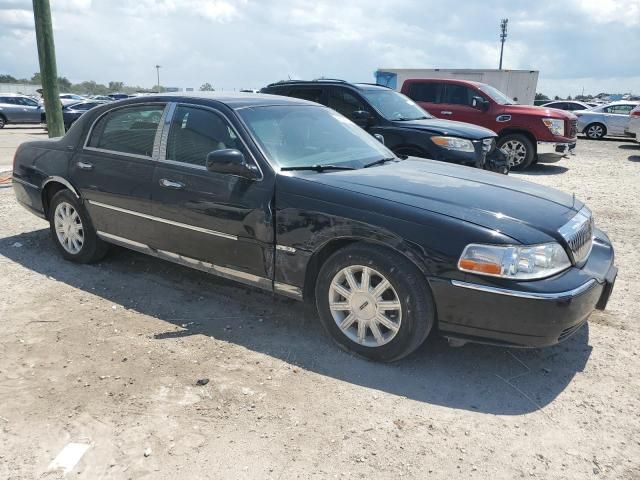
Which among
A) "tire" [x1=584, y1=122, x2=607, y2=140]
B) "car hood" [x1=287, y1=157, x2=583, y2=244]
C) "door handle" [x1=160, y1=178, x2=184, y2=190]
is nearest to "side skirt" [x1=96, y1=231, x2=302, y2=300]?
"door handle" [x1=160, y1=178, x2=184, y2=190]

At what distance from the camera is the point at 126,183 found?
4.41 metres

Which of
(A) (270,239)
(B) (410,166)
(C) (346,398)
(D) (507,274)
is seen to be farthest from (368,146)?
(C) (346,398)

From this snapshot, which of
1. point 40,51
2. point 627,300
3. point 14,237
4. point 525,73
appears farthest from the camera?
point 525,73

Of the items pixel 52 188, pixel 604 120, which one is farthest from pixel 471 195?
pixel 604 120

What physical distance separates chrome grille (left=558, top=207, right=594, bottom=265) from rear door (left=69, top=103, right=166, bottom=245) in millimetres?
3044

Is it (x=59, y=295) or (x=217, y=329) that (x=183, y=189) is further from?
(x=59, y=295)

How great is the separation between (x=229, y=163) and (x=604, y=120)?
20.5 m

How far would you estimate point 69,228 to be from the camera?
511 centimetres

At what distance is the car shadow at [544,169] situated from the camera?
11.4 meters

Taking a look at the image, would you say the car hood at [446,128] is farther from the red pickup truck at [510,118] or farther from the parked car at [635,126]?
the parked car at [635,126]

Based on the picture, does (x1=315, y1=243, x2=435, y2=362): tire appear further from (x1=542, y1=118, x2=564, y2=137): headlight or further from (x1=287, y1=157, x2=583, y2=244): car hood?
(x1=542, y1=118, x2=564, y2=137): headlight

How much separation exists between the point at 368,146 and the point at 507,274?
1.94 meters

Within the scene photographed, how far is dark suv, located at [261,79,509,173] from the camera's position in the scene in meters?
7.65

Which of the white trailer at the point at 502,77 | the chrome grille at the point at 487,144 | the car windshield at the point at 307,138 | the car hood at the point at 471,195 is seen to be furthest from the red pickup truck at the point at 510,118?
the white trailer at the point at 502,77
